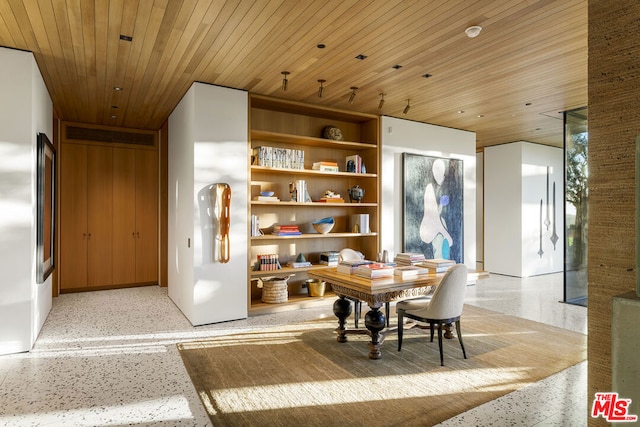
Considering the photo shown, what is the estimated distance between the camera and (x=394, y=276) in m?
3.54

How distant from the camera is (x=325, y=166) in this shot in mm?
5477

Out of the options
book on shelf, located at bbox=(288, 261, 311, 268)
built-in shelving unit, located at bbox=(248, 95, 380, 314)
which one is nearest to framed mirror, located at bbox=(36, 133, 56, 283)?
built-in shelving unit, located at bbox=(248, 95, 380, 314)

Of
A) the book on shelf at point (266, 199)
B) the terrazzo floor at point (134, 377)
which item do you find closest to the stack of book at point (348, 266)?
the terrazzo floor at point (134, 377)

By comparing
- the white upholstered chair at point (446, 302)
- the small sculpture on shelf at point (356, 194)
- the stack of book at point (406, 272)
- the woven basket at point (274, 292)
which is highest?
the small sculpture on shelf at point (356, 194)

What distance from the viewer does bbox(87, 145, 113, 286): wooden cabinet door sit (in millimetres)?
6480

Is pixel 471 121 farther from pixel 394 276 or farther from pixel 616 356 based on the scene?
pixel 616 356

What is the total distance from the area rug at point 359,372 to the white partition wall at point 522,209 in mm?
3936

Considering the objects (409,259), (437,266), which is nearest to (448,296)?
(437,266)

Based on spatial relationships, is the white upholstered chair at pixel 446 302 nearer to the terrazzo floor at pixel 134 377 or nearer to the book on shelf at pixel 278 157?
the terrazzo floor at pixel 134 377

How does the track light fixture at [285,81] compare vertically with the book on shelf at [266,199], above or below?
above

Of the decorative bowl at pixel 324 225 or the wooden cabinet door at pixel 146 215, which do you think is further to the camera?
the wooden cabinet door at pixel 146 215

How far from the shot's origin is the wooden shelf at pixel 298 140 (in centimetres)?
506

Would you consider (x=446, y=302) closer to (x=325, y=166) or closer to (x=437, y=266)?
(x=437, y=266)

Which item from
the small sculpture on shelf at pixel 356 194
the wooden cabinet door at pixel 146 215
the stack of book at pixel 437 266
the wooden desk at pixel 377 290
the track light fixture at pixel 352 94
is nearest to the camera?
the wooden desk at pixel 377 290
